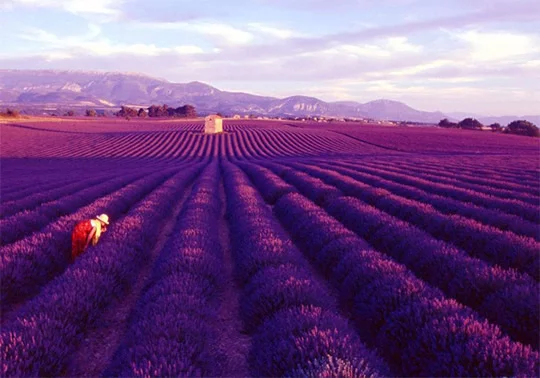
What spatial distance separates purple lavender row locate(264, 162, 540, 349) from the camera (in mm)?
3827

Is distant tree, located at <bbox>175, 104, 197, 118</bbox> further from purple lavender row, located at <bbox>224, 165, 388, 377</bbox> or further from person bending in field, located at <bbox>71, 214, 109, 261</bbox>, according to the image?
purple lavender row, located at <bbox>224, 165, 388, 377</bbox>

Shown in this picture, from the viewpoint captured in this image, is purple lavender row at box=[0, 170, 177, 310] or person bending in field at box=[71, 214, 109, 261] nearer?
purple lavender row at box=[0, 170, 177, 310]

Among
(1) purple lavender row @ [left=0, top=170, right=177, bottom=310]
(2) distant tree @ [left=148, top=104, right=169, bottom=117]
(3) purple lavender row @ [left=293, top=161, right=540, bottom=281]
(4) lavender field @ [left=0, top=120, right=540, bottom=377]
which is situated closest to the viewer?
(4) lavender field @ [left=0, top=120, right=540, bottom=377]

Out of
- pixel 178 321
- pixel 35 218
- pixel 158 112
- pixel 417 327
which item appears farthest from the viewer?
pixel 158 112

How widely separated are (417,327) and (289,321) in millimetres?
1035

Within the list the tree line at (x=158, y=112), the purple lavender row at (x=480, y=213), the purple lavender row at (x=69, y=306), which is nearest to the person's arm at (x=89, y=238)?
the purple lavender row at (x=69, y=306)

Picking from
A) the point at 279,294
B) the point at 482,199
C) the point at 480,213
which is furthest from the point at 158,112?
the point at 279,294

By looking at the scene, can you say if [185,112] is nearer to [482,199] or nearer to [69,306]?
[482,199]

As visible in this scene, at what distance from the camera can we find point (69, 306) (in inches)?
164

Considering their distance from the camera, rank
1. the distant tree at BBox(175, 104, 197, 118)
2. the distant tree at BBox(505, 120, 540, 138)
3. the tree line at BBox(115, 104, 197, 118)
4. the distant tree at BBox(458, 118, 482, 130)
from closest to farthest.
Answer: the distant tree at BBox(505, 120, 540, 138) < the distant tree at BBox(458, 118, 482, 130) < the tree line at BBox(115, 104, 197, 118) < the distant tree at BBox(175, 104, 197, 118)

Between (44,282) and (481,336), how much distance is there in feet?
17.6

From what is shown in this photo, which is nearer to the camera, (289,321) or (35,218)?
(289,321)

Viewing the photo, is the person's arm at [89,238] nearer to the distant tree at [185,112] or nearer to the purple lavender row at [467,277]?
the purple lavender row at [467,277]

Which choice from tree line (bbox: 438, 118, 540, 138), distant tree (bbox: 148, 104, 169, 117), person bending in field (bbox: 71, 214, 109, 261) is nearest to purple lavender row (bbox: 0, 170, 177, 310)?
person bending in field (bbox: 71, 214, 109, 261)
